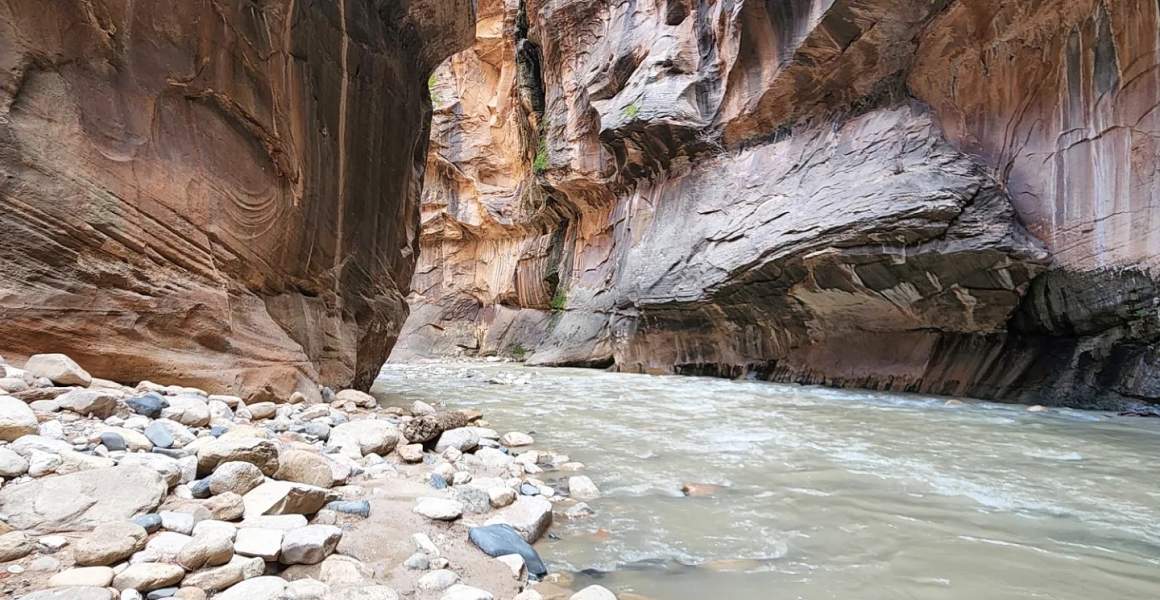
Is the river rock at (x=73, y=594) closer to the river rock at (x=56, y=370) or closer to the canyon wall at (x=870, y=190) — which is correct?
the river rock at (x=56, y=370)

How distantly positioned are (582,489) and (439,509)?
0.85 metres

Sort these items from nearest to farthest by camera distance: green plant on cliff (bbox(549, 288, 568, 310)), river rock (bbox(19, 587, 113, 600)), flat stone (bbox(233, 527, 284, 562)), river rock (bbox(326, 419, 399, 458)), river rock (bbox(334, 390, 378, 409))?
1. river rock (bbox(19, 587, 113, 600))
2. flat stone (bbox(233, 527, 284, 562))
3. river rock (bbox(326, 419, 399, 458))
4. river rock (bbox(334, 390, 378, 409))
5. green plant on cliff (bbox(549, 288, 568, 310))

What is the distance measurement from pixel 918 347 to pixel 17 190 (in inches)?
429

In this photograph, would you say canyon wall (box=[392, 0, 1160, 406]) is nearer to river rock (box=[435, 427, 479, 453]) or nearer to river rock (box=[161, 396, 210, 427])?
river rock (box=[435, 427, 479, 453])

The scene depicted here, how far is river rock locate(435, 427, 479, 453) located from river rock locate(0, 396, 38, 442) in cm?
191

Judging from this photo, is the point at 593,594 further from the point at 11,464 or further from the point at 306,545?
the point at 11,464

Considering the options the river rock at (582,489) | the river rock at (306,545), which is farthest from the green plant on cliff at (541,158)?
the river rock at (306,545)

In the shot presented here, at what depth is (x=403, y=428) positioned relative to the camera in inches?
142

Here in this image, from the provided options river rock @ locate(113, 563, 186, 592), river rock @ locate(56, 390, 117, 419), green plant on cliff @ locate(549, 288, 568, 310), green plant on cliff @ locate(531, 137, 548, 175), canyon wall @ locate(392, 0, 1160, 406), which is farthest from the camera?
green plant on cliff @ locate(549, 288, 568, 310)

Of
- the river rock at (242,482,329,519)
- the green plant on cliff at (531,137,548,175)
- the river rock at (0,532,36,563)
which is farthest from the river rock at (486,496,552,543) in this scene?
the green plant on cliff at (531,137,548,175)

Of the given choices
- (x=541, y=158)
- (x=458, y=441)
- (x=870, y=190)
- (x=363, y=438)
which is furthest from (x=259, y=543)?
(x=541, y=158)

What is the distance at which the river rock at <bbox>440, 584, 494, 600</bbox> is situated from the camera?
1.48m

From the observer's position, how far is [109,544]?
136cm

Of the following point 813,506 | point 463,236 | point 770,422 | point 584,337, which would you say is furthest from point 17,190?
point 463,236
